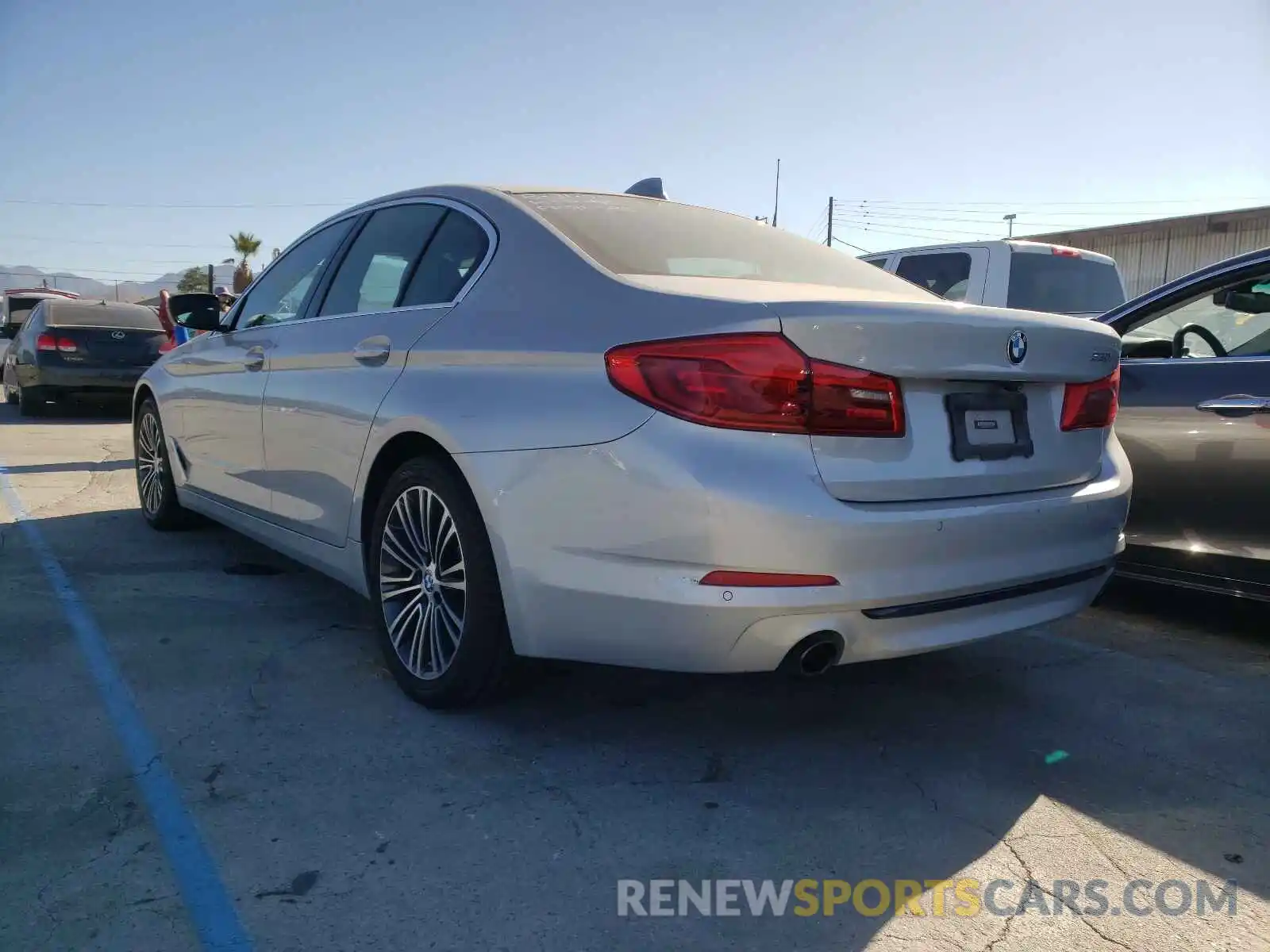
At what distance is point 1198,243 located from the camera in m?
21.1

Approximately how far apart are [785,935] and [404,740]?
1.30 meters

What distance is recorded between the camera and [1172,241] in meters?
21.4

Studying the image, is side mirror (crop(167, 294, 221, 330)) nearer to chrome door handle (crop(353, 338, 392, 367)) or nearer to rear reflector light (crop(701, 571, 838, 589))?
chrome door handle (crop(353, 338, 392, 367))

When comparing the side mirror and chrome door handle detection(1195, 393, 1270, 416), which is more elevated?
the side mirror

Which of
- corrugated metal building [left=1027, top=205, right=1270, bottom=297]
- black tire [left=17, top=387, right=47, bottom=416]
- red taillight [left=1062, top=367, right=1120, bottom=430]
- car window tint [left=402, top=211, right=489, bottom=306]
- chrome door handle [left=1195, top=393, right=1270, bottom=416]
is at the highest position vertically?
corrugated metal building [left=1027, top=205, right=1270, bottom=297]

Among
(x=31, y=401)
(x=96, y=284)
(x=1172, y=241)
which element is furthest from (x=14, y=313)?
(x=96, y=284)

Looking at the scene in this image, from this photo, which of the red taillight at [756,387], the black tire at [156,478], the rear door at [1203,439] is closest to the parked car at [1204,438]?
the rear door at [1203,439]

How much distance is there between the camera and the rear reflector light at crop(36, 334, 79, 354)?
11242 millimetres

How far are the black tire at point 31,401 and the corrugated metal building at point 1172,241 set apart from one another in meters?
17.8

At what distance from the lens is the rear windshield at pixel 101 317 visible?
1148cm

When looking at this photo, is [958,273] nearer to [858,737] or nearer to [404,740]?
[858,737]

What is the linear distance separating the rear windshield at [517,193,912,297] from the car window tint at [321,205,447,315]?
47cm

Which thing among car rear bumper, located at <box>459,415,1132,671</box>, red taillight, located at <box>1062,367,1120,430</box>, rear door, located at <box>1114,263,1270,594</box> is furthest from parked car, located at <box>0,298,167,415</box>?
red taillight, located at <box>1062,367,1120,430</box>

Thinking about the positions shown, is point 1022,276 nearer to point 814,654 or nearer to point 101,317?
point 814,654
